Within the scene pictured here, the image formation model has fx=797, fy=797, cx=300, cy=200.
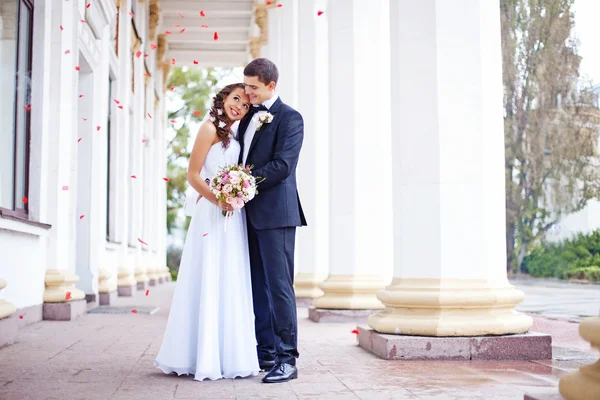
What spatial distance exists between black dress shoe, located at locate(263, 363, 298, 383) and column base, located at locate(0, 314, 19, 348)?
282cm

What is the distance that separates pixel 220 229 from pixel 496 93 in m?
2.45

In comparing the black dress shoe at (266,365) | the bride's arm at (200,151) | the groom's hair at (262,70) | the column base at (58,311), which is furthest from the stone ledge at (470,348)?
the column base at (58,311)

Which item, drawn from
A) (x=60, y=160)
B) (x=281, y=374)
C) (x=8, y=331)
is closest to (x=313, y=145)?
(x=60, y=160)

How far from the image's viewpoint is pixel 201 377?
189 inches

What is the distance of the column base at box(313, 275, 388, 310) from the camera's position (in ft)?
30.5

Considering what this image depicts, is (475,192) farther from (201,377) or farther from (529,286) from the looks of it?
(529,286)

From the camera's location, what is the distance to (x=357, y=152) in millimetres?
9172

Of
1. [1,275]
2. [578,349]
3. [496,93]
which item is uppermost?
[496,93]

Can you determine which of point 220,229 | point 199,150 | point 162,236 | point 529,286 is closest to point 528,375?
point 220,229

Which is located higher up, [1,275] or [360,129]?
[360,129]

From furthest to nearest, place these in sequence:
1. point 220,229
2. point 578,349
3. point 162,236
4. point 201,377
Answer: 1. point 162,236
2. point 578,349
3. point 220,229
4. point 201,377

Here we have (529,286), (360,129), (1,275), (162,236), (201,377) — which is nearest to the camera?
(201,377)

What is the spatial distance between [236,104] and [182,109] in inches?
1409

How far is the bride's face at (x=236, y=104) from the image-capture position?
201 inches
